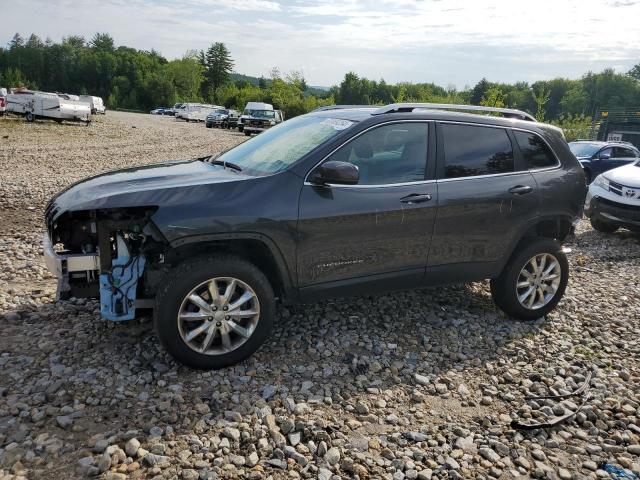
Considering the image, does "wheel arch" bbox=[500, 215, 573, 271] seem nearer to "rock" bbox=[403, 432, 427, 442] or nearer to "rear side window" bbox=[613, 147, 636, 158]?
"rock" bbox=[403, 432, 427, 442]

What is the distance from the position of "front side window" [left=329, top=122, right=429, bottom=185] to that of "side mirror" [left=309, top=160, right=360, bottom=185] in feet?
0.70

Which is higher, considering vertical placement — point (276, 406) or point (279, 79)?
point (279, 79)

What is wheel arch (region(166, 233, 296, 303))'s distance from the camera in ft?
12.1

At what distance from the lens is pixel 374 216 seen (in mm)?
4133

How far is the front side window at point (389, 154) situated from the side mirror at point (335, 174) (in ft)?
0.70

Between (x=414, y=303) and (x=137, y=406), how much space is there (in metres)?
2.91

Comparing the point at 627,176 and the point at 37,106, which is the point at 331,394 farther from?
the point at 37,106

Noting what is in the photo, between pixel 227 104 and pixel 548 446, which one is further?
pixel 227 104

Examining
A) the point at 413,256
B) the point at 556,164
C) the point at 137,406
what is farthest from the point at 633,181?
the point at 137,406

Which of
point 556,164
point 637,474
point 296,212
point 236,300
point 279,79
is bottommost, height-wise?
point 637,474

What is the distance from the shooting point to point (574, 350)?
4.70 metres

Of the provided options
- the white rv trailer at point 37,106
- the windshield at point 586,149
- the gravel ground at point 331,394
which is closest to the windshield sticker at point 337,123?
the gravel ground at point 331,394

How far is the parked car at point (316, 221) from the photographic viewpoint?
3678mm

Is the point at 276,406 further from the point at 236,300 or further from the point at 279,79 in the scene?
the point at 279,79
